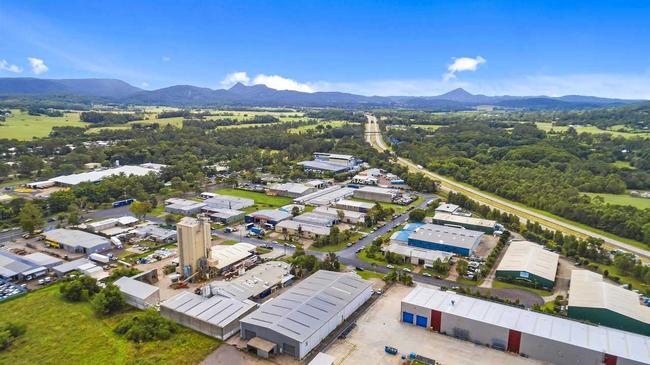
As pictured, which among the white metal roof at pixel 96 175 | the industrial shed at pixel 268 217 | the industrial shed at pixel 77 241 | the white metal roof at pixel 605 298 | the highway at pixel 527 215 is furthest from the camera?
the white metal roof at pixel 96 175

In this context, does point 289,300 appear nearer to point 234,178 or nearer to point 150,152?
point 234,178

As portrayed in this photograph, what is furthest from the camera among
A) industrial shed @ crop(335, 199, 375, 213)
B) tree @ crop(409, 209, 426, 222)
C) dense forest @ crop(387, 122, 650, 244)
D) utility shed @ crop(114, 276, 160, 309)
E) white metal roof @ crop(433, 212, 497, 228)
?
industrial shed @ crop(335, 199, 375, 213)

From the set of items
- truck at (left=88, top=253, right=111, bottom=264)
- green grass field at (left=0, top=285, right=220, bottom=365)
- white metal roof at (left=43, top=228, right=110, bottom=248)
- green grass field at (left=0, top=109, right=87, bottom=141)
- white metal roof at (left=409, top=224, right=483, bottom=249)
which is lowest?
green grass field at (left=0, top=285, right=220, bottom=365)

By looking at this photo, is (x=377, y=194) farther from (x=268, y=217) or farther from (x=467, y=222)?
(x=268, y=217)

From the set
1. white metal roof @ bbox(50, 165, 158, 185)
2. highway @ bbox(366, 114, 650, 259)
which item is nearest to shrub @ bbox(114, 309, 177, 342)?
highway @ bbox(366, 114, 650, 259)

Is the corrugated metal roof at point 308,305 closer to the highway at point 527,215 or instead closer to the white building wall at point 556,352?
the white building wall at point 556,352

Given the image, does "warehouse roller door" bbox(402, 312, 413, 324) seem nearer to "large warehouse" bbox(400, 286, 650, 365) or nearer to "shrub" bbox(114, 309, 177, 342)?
"large warehouse" bbox(400, 286, 650, 365)

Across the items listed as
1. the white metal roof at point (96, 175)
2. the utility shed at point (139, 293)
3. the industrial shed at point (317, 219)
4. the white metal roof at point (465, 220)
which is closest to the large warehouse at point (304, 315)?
the utility shed at point (139, 293)
